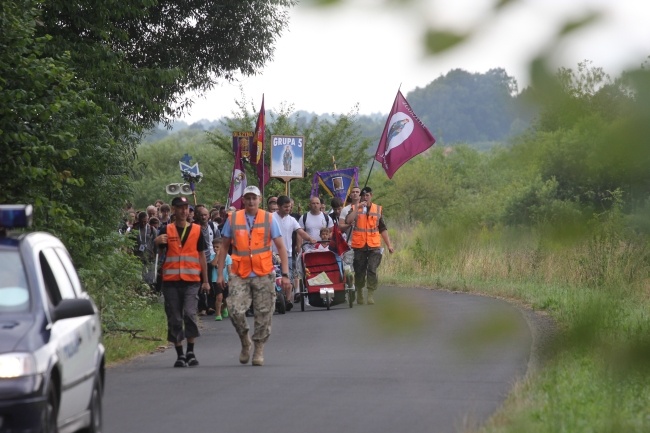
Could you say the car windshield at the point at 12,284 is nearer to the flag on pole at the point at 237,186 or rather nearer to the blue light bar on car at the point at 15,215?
the blue light bar on car at the point at 15,215

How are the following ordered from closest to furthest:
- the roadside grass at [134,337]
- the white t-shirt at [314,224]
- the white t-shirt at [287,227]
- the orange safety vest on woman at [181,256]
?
the orange safety vest on woman at [181,256] → the roadside grass at [134,337] → the white t-shirt at [287,227] → the white t-shirt at [314,224]

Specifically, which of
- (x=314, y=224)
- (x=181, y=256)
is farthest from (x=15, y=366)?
(x=314, y=224)

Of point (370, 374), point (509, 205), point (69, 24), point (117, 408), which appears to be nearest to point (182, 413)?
point (117, 408)

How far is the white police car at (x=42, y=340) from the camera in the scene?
7.18 metres

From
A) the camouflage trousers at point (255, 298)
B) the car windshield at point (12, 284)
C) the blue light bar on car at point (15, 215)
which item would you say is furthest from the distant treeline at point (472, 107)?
the camouflage trousers at point (255, 298)

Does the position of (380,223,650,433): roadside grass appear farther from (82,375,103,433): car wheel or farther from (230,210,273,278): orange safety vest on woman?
(230,210,273,278): orange safety vest on woman

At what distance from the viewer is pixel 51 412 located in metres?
7.45

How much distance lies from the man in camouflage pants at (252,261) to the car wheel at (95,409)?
4678 millimetres

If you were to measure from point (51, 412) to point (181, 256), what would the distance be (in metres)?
6.75

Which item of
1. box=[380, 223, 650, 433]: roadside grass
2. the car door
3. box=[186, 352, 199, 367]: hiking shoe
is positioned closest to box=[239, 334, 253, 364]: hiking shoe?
box=[186, 352, 199, 367]: hiking shoe

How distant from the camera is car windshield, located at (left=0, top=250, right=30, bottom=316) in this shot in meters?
7.74

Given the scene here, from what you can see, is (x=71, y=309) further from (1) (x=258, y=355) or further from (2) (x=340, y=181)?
(2) (x=340, y=181)

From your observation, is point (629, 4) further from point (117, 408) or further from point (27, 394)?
point (117, 408)

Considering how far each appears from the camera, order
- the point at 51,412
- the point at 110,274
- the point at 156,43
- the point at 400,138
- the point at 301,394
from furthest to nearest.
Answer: the point at 110,274
the point at 301,394
the point at 51,412
the point at 156,43
the point at 400,138
